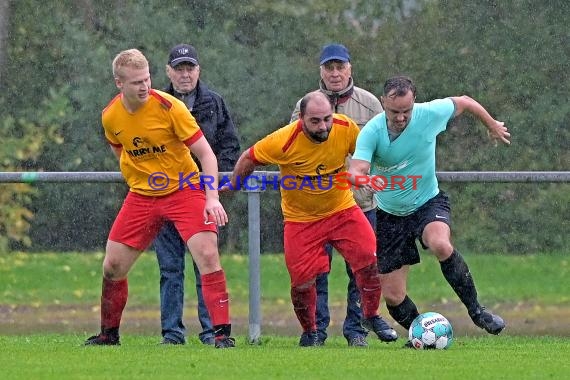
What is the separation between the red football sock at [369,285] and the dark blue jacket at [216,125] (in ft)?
4.99

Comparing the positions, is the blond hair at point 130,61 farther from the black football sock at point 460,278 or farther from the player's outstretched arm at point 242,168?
the black football sock at point 460,278

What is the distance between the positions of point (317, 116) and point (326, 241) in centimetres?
92

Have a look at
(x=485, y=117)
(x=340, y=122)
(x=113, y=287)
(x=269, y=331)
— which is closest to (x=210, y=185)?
(x=340, y=122)

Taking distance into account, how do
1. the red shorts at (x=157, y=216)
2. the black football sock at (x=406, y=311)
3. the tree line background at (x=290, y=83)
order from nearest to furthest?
the red shorts at (x=157, y=216) → the black football sock at (x=406, y=311) → the tree line background at (x=290, y=83)

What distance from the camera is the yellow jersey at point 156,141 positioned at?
8.93m

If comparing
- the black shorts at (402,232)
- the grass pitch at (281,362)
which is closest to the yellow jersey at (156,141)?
the grass pitch at (281,362)

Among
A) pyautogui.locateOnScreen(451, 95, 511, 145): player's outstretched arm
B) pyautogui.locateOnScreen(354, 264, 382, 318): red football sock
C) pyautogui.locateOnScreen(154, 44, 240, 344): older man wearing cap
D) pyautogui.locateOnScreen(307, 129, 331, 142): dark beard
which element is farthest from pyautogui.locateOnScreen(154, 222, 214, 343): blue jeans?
pyautogui.locateOnScreen(451, 95, 511, 145): player's outstretched arm

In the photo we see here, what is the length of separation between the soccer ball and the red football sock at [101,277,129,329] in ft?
6.40

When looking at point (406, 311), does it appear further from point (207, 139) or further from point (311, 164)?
point (207, 139)

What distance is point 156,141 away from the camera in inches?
353

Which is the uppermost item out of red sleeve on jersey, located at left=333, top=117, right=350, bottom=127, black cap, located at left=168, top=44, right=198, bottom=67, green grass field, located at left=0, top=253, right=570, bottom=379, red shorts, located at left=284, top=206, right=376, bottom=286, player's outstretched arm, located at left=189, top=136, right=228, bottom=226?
black cap, located at left=168, top=44, right=198, bottom=67

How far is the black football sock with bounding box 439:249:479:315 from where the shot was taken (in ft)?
30.0

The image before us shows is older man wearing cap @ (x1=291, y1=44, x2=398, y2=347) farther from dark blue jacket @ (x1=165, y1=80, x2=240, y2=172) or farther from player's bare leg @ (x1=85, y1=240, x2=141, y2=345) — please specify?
player's bare leg @ (x1=85, y1=240, x2=141, y2=345)

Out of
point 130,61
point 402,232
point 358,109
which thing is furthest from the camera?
point 358,109
